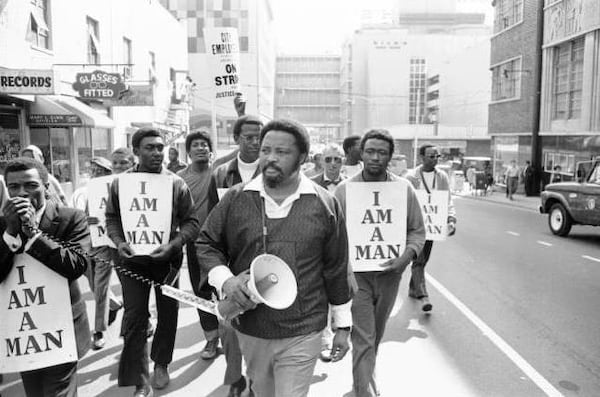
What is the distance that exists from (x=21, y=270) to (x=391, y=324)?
3989mm

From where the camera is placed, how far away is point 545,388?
166 inches

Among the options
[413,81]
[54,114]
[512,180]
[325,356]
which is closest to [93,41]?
[54,114]

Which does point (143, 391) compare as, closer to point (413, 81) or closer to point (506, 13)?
point (506, 13)

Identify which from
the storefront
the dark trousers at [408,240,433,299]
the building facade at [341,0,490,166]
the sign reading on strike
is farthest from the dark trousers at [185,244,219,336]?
the building facade at [341,0,490,166]

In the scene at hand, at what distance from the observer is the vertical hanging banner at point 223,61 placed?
7320 millimetres

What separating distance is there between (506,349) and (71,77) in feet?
44.2

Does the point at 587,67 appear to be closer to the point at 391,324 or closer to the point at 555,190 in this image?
the point at 555,190

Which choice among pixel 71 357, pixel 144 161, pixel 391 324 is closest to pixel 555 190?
pixel 391 324

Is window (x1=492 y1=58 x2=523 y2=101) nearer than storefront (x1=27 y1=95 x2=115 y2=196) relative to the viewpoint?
No

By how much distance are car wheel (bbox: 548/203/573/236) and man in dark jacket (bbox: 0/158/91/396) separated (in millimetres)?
12027

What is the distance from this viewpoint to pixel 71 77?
14.7 m

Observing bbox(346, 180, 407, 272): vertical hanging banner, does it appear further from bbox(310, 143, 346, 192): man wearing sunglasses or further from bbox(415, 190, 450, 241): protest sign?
bbox(415, 190, 450, 241): protest sign

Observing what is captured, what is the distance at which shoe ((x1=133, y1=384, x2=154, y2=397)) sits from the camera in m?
3.95

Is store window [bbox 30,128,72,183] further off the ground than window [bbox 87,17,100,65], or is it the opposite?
window [bbox 87,17,100,65]
